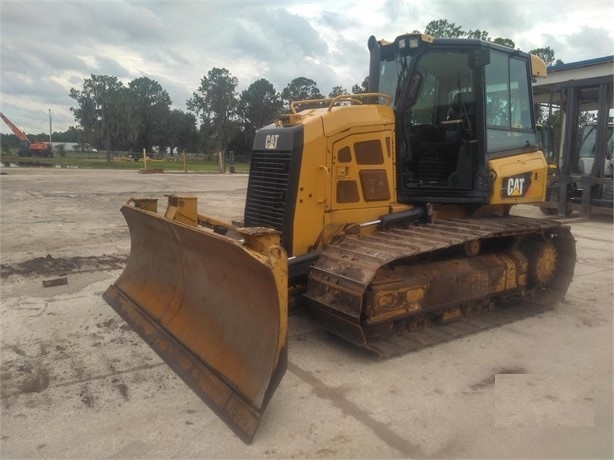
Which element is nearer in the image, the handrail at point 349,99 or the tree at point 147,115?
the handrail at point 349,99

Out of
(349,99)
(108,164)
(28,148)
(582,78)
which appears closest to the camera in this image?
(349,99)

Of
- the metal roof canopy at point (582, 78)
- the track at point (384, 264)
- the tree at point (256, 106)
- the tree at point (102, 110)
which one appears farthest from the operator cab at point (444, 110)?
the tree at point (102, 110)

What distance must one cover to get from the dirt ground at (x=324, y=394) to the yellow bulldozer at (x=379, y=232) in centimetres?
25

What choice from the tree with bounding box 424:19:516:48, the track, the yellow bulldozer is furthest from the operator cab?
the tree with bounding box 424:19:516:48

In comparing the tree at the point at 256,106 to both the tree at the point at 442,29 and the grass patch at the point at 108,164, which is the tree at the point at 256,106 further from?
the tree at the point at 442,29

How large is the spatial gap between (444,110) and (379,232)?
157 centimetres

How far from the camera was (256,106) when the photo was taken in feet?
209

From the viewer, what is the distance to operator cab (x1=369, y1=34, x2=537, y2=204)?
17.4 ft

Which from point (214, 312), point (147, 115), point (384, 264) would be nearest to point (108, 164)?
point (147, 115)

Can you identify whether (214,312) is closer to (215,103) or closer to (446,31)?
(446,31)

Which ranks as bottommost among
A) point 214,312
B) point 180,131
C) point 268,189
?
point 214,312

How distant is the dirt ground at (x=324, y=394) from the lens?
121 inches

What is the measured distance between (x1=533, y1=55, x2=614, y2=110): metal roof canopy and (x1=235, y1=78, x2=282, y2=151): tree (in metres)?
48.4

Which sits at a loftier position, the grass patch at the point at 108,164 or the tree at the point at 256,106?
the tree at the point at 256,106
